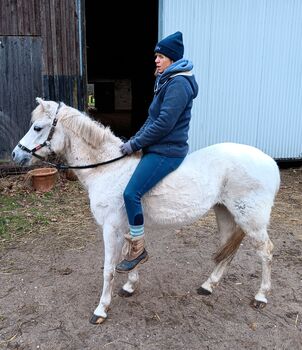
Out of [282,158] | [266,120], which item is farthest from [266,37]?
[282,158]

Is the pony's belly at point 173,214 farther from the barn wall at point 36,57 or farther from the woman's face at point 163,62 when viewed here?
the barn wall at point 36,57

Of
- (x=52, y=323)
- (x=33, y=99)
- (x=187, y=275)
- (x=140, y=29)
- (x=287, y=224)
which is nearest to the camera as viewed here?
(x=52, y=323)

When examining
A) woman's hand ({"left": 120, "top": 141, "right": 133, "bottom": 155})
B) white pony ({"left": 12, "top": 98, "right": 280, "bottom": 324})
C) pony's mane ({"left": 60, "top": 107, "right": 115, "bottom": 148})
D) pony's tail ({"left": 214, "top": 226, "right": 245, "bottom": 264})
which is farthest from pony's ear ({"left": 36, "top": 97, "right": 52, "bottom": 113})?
pony's tail ({"left": 214, "top": 226, "right": 245, "bottom": 264})

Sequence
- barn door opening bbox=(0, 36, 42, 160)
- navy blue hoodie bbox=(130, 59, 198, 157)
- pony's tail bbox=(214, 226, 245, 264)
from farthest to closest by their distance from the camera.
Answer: barn door opening bbox=(0, 36, 42, 160) < pony's tail bbox=(214, 226, 245, 264) < navy blue hoodie bbox=(130, 59, 198, 157)

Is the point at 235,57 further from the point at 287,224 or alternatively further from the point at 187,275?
the point at 187,275

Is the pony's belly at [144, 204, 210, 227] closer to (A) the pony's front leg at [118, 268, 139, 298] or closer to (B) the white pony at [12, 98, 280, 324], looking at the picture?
(B) the white pony at [12, 98, 280, 324]

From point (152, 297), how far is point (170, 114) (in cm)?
183

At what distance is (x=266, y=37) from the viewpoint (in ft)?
25.4

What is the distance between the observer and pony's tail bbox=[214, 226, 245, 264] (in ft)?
11.6

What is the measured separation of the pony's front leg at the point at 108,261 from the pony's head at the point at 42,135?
32.4 inches

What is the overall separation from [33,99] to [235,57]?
4.26 meters

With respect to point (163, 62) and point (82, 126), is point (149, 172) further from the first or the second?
point (163, 62)

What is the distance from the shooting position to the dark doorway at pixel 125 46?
11.6 m

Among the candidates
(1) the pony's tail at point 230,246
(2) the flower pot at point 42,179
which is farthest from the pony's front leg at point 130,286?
(2) the flower pot at point 42,179
